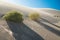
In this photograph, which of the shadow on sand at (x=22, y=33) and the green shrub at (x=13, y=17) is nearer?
the shadow on sand at (x=22, y=33)

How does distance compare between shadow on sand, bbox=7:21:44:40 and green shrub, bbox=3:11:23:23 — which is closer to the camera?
shadow on sand, bbox=7:21:44:40

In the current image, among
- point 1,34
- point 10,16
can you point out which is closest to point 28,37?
point 1,34

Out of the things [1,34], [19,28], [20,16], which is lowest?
[1,34]

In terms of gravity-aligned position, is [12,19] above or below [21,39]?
above

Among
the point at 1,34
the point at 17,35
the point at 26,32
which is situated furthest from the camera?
the point at 26,32

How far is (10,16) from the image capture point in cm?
2695

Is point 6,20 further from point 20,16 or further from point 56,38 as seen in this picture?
point 56,38

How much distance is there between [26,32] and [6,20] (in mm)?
3943

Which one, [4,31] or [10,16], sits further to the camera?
[10,16]

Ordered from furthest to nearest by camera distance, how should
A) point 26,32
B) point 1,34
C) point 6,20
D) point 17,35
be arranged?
point 6,20
point 26,32
point 17,35
point 1,34

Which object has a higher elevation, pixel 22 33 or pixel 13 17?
pixel 13 17

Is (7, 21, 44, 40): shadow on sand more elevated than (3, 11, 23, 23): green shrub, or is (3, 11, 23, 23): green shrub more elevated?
(3, 11, 23, 23): green shrub

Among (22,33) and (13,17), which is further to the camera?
(13,17)

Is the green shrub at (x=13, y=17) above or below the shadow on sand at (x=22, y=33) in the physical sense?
above
